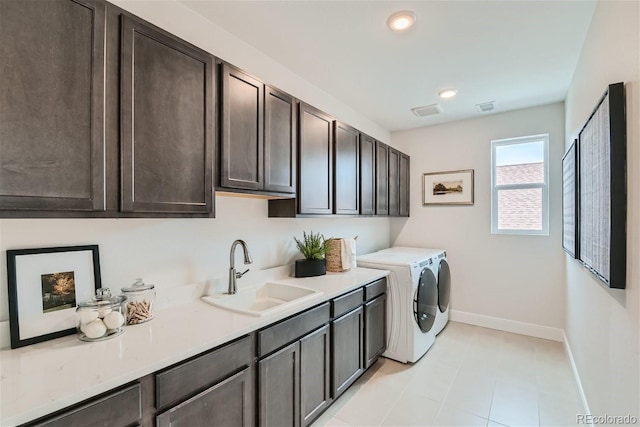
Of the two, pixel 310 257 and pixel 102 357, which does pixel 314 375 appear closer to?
pixel 310 257

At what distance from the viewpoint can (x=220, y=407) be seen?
1.32 meters

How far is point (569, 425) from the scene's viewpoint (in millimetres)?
1992

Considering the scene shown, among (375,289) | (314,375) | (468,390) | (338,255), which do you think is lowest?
(468,390)

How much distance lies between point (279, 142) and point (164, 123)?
79 centimetres

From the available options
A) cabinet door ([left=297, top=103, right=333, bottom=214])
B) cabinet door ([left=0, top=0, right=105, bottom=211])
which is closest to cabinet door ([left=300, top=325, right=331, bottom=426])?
cabinet door ([left=297, top=103, right=333, bottom=214])

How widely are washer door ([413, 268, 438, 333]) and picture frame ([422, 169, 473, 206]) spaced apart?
121 cm

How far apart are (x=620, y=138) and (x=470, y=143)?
2755 mm

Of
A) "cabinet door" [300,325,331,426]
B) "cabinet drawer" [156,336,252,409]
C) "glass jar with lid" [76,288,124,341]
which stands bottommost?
"cabinet door" [300,325,331,426]

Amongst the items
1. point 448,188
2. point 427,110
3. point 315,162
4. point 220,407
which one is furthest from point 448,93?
point 220,407

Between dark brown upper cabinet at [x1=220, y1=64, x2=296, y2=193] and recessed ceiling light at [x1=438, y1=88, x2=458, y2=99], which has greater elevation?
recessed ceiling light at [x1=438, y1=88, x2=458, y2=99]

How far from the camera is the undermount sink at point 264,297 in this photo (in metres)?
1.91

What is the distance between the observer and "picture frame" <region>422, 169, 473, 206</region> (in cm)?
384

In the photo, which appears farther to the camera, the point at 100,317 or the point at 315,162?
the point at 315,162

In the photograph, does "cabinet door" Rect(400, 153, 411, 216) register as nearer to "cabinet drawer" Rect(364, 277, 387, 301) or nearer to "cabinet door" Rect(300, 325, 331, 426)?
"cabinet drawer" Rect(364, 277, 387, 301)
